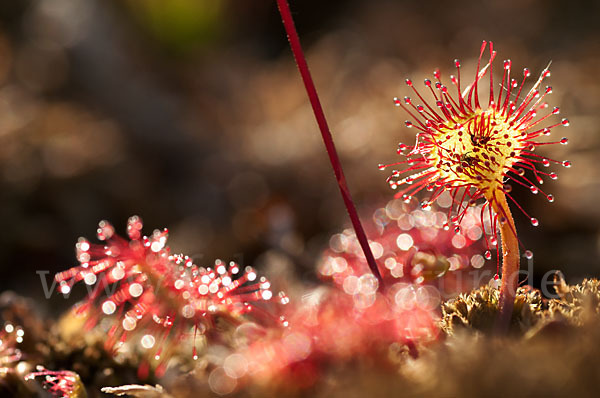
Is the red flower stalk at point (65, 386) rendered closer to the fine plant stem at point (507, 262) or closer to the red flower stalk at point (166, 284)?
the red flower stalk at point (166, 284)

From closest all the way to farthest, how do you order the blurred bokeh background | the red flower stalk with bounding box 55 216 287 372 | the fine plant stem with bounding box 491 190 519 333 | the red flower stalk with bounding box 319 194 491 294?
1. the fine plant stem with bounding box 491 190 519 333
2. the red flower stalk with bounding box 55 216 287 372
3. the red flower stalk with bounding box 319 194 491 294
4. the blurred bokeh background

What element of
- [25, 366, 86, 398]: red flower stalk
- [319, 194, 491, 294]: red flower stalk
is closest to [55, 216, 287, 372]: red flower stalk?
[25, 366, 86, 398]: red flower stalk

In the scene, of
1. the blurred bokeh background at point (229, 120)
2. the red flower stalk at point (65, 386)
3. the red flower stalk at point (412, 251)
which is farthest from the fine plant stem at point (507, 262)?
the blurred bokeh background at point (229, 120)

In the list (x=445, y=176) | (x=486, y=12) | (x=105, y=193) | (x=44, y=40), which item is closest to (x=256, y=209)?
(x=105, y=193)

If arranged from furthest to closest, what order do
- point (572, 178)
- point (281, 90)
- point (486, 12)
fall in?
point (486, 12), point (281, 90), point (572, 178)

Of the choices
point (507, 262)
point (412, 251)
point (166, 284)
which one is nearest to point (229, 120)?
point (412, 251)

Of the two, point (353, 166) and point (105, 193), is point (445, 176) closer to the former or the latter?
point (353, 166)

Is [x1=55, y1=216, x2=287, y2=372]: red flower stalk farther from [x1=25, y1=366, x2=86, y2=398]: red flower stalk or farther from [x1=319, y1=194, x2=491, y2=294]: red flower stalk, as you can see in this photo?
[x1=319, y1=194, x2=491, y2=294]: red flower stalk
